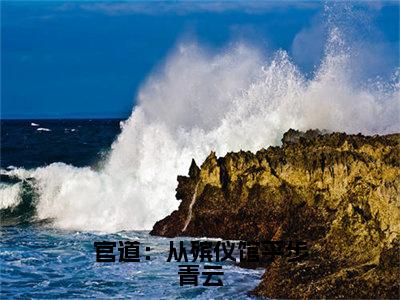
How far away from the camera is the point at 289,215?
16.3 metres

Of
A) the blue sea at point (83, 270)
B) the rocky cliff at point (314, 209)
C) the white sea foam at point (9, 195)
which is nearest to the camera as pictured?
the rocky cliff at point (314, 209)

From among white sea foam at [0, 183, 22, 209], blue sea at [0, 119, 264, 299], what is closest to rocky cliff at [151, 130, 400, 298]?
blue sea at [0, 119, 264, 299]

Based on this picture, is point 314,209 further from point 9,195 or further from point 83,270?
point 9,195

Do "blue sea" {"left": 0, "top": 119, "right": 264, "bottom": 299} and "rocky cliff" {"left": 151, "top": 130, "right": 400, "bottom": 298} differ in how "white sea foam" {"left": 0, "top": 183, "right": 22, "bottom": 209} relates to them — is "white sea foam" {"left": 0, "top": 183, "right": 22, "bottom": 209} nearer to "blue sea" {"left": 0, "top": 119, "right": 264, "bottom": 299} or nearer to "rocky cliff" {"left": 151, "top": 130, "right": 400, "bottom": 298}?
"blue sea" {"left": 0, "top": 119, "right": 264, "bottom": 299}

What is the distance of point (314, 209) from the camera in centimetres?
Answer: 1633

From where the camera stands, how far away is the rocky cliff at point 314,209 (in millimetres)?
12227

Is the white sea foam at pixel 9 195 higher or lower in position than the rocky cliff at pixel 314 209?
higher

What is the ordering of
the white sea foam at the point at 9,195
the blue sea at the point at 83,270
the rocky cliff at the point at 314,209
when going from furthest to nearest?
the white sea foam at the point at 9,195 → the blue sea at the point at 83,270 → the rocky cliff at the point at 314,209

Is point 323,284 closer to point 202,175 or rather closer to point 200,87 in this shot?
point 202,175

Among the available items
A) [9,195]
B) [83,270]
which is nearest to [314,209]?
[83,270]

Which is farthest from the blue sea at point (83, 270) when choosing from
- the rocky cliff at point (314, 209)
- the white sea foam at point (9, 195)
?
the white sea foam at point (9, 195)

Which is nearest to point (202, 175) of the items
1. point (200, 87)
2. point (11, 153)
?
point (200, 87)

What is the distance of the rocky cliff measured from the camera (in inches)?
481

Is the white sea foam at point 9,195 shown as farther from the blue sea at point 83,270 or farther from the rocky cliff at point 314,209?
the rocky cliff at point 314,209
